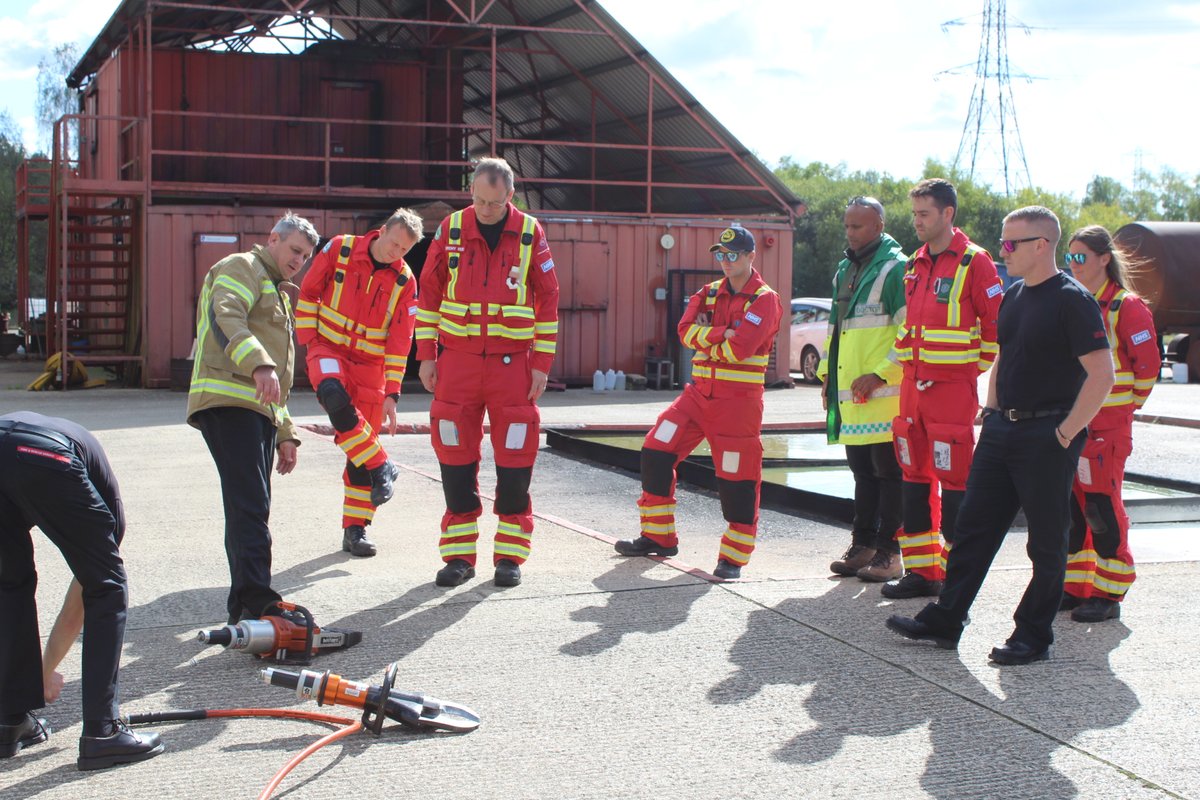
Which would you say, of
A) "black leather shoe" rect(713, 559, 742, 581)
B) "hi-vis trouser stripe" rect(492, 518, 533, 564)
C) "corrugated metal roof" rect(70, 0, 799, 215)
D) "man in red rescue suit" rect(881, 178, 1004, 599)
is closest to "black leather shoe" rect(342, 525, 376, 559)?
"hi-vis trouser stripe" rect(492, 518, 533, 564)

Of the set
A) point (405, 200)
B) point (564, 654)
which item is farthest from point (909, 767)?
point (405, 200)

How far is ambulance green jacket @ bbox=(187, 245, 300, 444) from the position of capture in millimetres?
5107

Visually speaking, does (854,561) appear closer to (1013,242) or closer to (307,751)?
(1013,242)

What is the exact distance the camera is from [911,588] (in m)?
6.20

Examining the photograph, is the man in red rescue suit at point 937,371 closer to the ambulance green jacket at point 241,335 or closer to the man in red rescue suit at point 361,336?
the man in red rescue suit at point 361,336

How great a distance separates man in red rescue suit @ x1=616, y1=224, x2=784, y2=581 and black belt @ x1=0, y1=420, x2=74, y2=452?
345 centimetres

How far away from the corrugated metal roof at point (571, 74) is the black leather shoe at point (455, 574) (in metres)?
15.2

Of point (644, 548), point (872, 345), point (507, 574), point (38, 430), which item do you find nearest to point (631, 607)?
point (507, 574)

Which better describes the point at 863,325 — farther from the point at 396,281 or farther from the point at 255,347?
the point at 255,347

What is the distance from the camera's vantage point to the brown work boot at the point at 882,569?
21.6ft

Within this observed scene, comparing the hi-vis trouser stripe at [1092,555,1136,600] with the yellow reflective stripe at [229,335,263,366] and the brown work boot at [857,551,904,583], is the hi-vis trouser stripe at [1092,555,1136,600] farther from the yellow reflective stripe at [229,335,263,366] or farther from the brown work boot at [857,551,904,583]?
the yellow reflective stripe at [229,335,263,366]

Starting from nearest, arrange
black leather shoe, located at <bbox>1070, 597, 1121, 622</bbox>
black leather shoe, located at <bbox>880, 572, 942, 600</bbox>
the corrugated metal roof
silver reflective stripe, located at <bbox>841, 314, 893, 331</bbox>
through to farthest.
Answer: black leather shoe, located at <bbox>1070, 597, 1121, 622</bbox> < black leather shoe, located at <bbox>880, 572, 942, 600</bbox> < silver reflective stripe, located at <bbox>841, 314, 893, 331</bbox> < the corrugated metal roof

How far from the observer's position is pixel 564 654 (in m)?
5.12

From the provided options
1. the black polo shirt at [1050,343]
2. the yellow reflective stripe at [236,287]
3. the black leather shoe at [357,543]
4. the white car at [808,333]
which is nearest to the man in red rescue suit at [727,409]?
the black leather shoe at [357,543]
